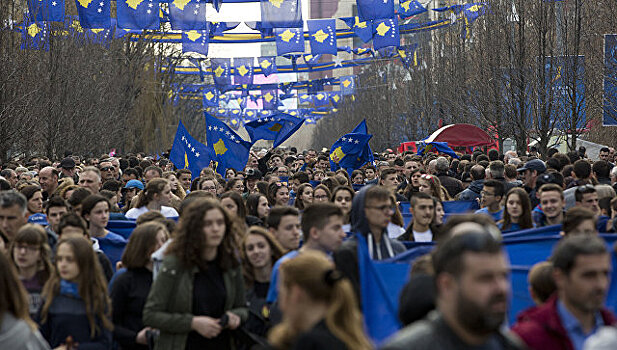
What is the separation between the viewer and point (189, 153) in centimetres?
1780

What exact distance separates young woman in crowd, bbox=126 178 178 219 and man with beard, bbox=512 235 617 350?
22.9 ft

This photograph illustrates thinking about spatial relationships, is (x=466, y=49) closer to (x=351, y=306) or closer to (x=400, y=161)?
(x=400, y=161)

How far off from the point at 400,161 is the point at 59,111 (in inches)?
524

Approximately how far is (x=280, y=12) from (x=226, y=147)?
11660 millimetres

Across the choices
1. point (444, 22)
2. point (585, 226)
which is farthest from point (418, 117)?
point (585, 226)

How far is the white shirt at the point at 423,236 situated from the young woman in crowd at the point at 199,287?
2710mm

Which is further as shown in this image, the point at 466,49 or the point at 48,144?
the point at 466,49

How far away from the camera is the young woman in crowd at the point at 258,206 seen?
1041 centimetres

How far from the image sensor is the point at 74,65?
3094 centimetres

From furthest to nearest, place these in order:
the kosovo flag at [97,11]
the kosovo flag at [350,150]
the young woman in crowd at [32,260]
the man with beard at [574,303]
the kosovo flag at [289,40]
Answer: the kosovo flag at [289,40] → the kosovo flag at [97,11] → the kosovo flag at [350,150] → the young woman in crowd at [32,260] → the man with beard at [574,303]

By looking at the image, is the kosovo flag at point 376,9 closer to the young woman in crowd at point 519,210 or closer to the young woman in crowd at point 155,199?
the young woman in crowd at point 155,199

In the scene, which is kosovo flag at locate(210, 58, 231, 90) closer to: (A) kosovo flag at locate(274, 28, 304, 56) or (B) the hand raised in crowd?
(A) kosovo flag at locate(274, 28, 304, 56)

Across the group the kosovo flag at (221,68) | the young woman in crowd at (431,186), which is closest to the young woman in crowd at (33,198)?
the young woman in crowd at (431,186)

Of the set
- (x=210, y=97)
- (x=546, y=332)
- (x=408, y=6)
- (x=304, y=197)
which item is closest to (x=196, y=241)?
(x=546, y=332)
